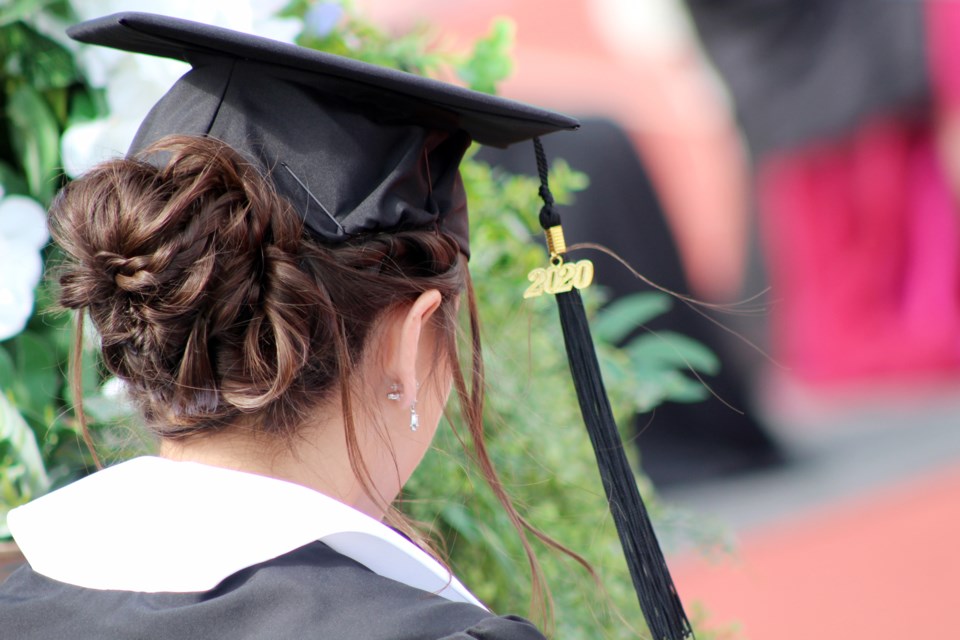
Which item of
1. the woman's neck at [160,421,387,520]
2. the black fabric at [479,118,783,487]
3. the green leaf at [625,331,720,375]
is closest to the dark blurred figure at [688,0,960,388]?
the black fabric at [479,118,783,487]

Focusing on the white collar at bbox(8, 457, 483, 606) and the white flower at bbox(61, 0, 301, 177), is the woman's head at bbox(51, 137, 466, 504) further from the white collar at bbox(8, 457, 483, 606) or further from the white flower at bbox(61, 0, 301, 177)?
the white flower at bbox(61, 0, 301, 177)

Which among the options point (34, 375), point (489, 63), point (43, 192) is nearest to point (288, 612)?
point (34, 375)

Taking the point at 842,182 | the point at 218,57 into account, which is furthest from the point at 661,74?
the point at 218,57

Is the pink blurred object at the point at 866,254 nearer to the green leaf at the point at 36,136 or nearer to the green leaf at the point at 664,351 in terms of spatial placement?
the green leaf at the point at 664,351

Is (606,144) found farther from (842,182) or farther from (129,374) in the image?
(129,374)

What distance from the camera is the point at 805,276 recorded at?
5.85 meters

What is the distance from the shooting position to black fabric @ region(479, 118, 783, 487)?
4.21m

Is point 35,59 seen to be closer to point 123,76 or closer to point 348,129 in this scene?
point 123,76

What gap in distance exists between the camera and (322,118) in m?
0.84

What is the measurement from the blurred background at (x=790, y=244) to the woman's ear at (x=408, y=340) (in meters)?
2.73

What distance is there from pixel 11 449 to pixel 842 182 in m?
5.46

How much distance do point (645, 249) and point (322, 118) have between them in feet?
11.5

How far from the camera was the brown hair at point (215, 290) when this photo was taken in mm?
750

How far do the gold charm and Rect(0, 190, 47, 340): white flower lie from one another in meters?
0.49
